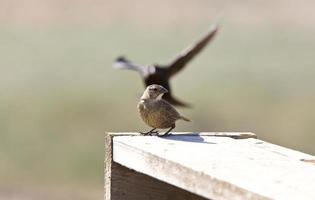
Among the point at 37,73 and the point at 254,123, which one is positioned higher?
the point at 37,73

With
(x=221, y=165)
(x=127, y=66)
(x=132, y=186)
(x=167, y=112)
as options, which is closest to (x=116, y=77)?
(x=127, y=66)

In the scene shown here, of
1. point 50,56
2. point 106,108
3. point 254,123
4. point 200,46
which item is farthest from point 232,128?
point 50,56

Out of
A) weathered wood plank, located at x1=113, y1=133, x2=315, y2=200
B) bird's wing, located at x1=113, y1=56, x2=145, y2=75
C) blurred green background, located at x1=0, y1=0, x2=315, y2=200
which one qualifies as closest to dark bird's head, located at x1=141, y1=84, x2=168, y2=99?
weathered wood plank, located at x1=113, y1=133, x2=315, y2=200

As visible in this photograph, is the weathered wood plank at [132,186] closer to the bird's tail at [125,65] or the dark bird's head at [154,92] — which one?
the dark bird's head at [154,92]

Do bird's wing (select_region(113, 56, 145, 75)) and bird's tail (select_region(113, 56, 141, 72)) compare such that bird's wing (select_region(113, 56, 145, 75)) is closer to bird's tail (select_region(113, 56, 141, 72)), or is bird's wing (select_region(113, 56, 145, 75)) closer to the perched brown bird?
bird's tail (select_region(113, 56, 141, 72))

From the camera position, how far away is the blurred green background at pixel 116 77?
58.5ft

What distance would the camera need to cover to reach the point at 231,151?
5.71m

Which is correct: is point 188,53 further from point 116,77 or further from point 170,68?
point 116,77

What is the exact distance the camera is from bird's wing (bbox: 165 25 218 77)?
1334 cm

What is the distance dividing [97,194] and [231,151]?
10.9 metres

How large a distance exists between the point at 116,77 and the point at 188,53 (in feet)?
42.2

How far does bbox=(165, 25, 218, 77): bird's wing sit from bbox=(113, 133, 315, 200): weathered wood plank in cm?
706

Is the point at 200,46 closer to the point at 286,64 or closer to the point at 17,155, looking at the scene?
the point at 17,155

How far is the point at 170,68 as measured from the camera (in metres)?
13.9
